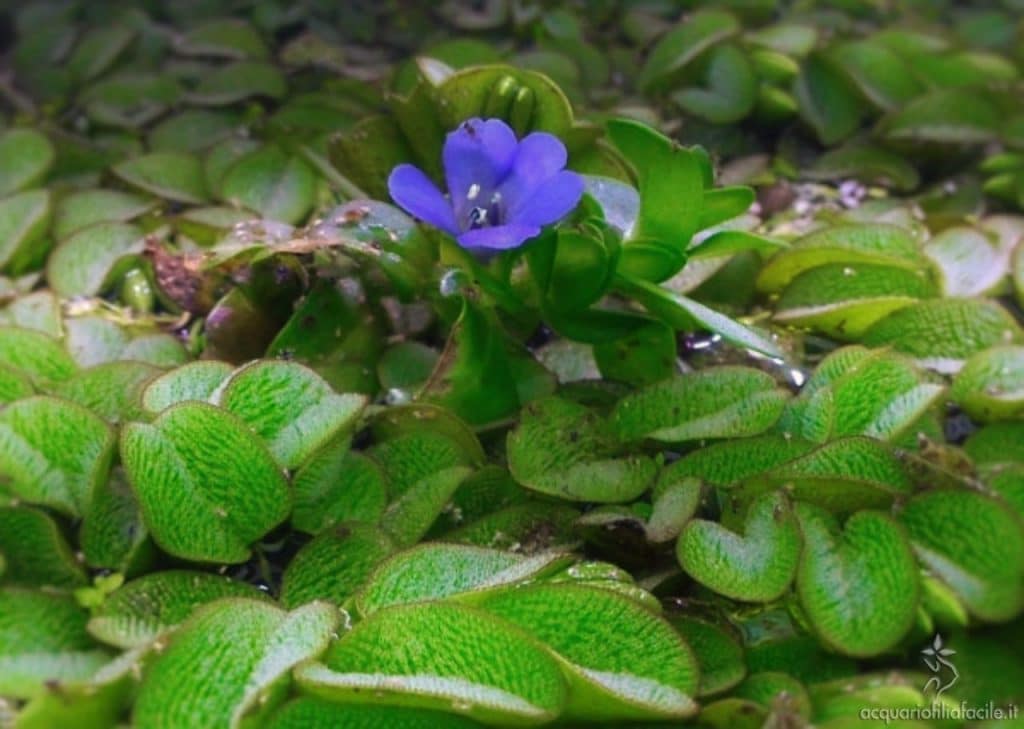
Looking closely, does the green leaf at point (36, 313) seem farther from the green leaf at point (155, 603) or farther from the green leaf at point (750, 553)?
the green leaf at point (750, 553)

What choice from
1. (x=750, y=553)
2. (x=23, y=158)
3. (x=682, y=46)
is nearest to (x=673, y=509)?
(x=750, y=553)

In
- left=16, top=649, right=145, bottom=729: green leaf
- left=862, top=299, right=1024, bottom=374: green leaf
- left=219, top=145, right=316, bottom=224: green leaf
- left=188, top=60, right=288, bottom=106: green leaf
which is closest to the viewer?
Answer: left=16, top=649, right=145, bottom=729: green leaf

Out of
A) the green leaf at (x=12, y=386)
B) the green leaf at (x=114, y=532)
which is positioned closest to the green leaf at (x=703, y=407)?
the green leaf at (x=114, y=532)

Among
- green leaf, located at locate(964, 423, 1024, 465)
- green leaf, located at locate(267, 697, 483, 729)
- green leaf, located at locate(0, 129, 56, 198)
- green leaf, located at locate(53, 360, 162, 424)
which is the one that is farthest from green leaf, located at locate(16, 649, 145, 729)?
green leaf, located at locate(0, 129, 56, 198)

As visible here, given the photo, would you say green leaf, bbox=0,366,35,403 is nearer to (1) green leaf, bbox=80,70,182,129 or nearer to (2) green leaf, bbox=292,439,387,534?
(2) green leaf, bbox=292,439,387,534

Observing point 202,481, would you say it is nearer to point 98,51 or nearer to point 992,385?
point 992,385
